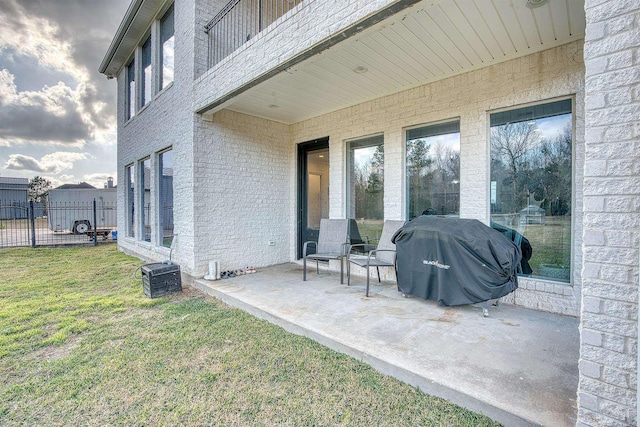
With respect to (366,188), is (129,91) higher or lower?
higher

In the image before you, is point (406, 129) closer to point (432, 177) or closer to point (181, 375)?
point (432, 177)

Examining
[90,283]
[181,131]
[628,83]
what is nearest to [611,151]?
[628,83]

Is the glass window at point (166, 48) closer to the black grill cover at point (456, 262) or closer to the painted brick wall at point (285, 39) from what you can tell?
the painted brick wall at point (285, 39)

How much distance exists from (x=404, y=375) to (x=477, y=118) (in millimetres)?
3284

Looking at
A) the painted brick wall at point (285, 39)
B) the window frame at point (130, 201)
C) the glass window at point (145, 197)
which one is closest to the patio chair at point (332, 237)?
the painted brick wall at point (285, 39)

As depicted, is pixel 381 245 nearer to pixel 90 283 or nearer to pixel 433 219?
pixel 433 219

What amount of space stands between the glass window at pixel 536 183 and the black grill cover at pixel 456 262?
19.1 inches

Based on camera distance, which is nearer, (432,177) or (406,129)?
(432,177)

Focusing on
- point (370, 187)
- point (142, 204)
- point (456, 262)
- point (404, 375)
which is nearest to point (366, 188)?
point (370, 187)

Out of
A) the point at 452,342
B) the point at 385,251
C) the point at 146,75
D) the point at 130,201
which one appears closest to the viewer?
the point at 452,342

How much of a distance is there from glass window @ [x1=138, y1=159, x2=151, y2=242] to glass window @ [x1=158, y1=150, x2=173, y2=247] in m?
0.99

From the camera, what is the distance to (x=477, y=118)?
3861 millimetres

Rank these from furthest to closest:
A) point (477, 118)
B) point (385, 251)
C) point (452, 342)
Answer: point (385, 251), point (477, 118), point (452, 342)

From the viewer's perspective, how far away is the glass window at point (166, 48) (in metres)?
6.12
